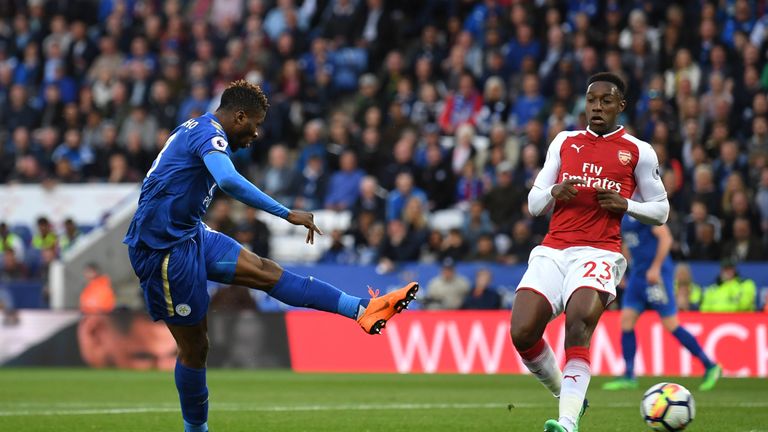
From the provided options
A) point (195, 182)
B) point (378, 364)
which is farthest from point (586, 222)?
point (378, 364)

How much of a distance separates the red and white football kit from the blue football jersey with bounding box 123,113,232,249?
217cm

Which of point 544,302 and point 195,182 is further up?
point 195,182

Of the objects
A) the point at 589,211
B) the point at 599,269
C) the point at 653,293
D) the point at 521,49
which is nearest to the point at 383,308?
the point at 599,269

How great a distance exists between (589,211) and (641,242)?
587 cm

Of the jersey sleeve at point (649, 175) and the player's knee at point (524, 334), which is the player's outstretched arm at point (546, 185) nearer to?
the jersey sleeve at point (649, 175)

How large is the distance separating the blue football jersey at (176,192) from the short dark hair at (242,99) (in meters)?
0.15

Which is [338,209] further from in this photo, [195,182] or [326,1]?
[195,182]

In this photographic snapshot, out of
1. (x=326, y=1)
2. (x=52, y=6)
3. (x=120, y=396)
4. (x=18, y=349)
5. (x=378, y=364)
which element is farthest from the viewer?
(x=52, y=6)

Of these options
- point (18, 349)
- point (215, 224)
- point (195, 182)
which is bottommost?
point (18, 349)

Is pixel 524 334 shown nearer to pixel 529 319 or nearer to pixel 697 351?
pixel 529 319

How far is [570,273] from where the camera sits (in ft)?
28.3

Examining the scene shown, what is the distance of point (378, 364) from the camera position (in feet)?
61.7

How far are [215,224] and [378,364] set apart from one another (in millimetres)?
4218

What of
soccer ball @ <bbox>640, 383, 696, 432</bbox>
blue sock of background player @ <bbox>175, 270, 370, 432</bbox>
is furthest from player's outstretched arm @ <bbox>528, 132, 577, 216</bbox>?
soccer ball @ <bbox>640, 383, 696, 432</bbox>
